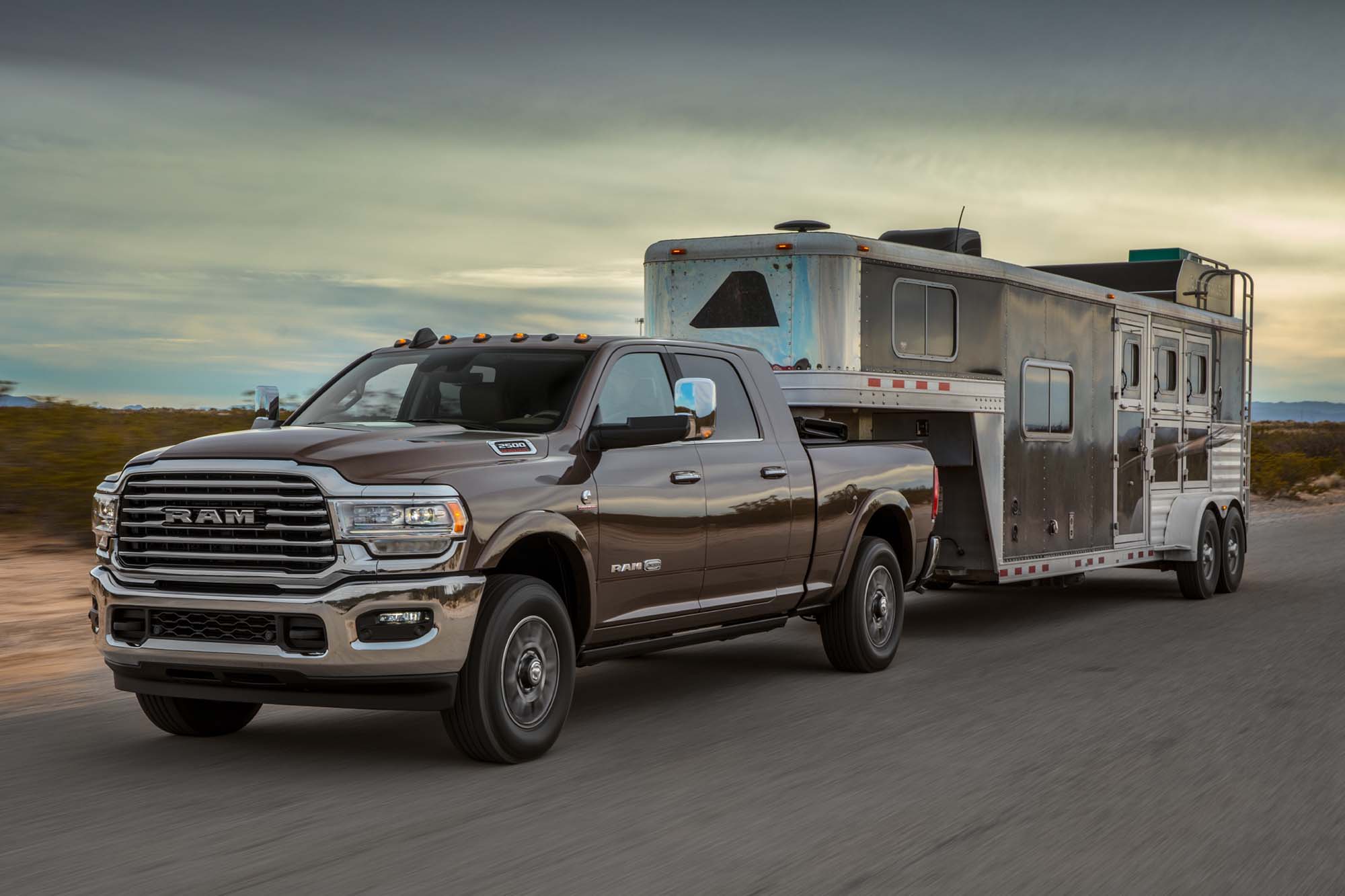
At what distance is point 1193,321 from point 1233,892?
12788 mm

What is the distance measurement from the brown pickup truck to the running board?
0.02m

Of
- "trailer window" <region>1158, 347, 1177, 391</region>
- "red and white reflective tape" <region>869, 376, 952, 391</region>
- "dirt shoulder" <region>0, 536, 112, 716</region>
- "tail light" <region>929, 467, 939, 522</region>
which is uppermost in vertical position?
"trailer window" <region>1158, 347, 1177, 391</region>

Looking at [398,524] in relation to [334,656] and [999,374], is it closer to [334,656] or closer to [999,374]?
[334,656]

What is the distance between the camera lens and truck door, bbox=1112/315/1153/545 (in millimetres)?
15156

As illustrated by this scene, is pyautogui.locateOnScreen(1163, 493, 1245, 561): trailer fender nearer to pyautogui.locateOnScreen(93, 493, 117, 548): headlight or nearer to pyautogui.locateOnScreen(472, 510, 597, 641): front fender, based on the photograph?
pyautogui.locateOnScreen(472, 510, 597, 641): front fender

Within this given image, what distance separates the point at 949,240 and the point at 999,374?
132 cm

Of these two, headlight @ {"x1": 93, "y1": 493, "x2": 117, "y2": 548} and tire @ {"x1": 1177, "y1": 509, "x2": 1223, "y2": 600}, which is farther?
tire @ {"x1": 1177, "y1": 509, "x2": 1223, "y2": 600}

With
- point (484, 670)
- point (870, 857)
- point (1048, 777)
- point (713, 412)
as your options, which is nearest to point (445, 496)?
point (484, 670)

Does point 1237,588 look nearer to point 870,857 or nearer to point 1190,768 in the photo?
point 1190,768

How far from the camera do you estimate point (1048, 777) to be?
703 centimetres

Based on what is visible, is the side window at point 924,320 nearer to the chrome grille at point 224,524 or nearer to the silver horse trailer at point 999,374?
the silver horse trailer at point 999,374

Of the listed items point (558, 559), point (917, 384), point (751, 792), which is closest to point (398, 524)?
point (558, 559)

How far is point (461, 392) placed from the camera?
27.6 feet

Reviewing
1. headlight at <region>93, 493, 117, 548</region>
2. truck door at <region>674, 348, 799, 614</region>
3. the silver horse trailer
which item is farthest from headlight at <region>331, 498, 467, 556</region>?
the silver horse trailer
